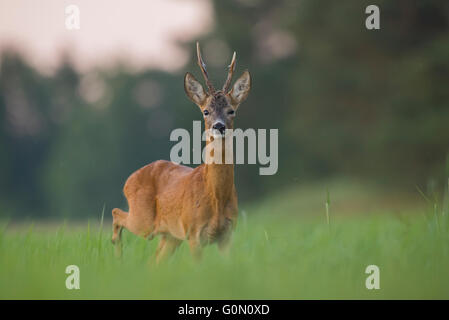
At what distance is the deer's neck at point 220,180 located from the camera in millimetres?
5293

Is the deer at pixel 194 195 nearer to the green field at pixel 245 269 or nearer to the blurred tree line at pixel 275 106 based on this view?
the green field at pixel 245 269

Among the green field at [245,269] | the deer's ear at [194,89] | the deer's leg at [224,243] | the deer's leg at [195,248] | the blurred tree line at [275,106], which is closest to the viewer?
the green field at [245,269]

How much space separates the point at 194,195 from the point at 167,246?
975 millimetres

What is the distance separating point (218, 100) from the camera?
18.3 feet

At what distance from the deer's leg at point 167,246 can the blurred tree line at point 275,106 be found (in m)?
1.64

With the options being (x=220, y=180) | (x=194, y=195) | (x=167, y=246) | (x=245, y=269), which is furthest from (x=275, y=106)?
(x=245, y=269)

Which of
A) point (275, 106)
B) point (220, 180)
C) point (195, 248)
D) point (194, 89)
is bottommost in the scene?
point (195, 248)

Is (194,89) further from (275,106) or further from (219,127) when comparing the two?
(275,106)

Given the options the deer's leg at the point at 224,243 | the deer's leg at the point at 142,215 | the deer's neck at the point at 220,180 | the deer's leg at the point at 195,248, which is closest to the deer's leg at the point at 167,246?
the deer's leg at the point at 142,215

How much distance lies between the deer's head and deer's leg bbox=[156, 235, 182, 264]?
143 cm

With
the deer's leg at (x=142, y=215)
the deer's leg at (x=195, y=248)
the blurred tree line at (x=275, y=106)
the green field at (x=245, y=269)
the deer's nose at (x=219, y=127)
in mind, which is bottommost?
the green field at (x=245, y=269)

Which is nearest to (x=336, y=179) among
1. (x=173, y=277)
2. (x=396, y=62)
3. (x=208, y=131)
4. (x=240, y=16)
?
(x=396, y=62)

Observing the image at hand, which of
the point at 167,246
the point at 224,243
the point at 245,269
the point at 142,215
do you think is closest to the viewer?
the point at 245,269
